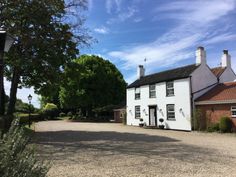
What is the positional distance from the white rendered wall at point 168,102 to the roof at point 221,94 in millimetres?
1529

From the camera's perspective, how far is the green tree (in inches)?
2131

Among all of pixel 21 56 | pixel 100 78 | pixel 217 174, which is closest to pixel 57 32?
pixel 21 56

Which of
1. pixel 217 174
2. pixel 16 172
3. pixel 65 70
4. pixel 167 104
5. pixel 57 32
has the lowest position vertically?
pixel 217 174

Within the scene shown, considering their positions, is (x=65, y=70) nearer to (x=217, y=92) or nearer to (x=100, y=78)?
(x=217, y=92)

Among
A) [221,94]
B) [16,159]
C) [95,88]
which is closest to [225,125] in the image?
[221,94]

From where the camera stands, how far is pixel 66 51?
24.0 metres

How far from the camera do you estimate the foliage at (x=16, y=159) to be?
14.9 feet

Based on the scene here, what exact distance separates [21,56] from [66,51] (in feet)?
10.9

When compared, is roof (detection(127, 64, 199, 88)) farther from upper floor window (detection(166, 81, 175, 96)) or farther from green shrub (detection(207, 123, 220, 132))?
green shrub (detection(207, 123, 220, 132))

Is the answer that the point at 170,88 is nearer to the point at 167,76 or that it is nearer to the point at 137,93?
the point at 167,76

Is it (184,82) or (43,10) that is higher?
(43,10)

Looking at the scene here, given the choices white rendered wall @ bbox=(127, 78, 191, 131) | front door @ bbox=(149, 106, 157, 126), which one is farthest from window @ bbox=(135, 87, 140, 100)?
front door @ bbox=(149, 106, 157, 126)

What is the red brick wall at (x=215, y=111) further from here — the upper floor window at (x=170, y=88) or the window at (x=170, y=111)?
the upper floor window at (x=170, y=88)

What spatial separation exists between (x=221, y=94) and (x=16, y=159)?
2665 centimetres
